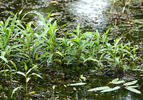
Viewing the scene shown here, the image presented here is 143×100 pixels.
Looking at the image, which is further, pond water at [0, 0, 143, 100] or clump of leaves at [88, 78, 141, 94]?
pond water at [0, 0, 143, 100]

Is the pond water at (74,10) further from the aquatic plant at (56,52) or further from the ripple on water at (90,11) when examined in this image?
the aquatic plant at (56,52)

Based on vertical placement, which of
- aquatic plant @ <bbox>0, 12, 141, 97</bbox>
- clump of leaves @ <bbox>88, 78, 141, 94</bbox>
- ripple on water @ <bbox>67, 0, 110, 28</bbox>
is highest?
ripple on water @ <bbox>67, 0, 110, 28</bbox>

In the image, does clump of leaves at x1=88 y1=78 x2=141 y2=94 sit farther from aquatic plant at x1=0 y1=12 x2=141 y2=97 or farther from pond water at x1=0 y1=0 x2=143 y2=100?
aquatic plant at x1=0 y1=12 x2=141 y2=97

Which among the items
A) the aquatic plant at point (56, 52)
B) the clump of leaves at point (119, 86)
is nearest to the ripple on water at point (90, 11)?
the aquatic plant at point (56, 52)

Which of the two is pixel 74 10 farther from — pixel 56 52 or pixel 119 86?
pixel 119 86

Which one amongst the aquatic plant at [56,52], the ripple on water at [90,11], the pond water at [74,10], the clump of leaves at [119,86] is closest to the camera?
the clump of leaves at [119,86]

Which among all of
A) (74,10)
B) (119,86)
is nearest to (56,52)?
(119,86)

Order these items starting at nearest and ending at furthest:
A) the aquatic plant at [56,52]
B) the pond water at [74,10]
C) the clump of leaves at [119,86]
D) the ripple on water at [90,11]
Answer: the clump of leaves at [119,86], the aquatic plant at [56,52], the pond water at [74,10], the ripple on water at [90,11]

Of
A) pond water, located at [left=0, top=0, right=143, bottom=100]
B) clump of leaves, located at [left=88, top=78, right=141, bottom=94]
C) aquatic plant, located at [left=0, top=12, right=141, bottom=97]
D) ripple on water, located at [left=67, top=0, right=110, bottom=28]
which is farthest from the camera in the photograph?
ripple on water, located at [left=67, top=0, right=110, bottom=28]

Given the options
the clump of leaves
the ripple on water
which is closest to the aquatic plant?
the clump of leaves

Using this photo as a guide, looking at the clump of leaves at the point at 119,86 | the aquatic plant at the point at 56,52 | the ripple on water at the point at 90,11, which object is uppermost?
the ripple on water at the point at 90,11

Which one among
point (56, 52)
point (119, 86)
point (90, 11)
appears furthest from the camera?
point (90, 11)

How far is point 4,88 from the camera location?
1.89 m

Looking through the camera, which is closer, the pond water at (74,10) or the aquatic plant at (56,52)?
the aquatic plant at (56,52)
